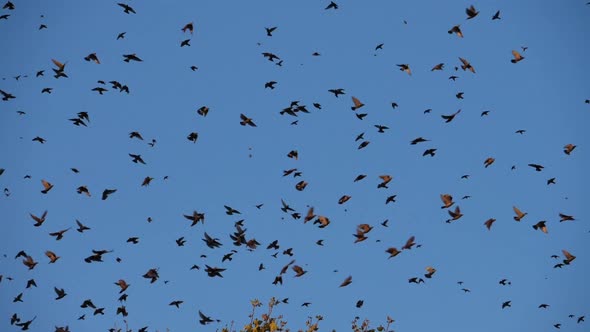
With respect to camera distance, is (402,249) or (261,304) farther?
(261,304)

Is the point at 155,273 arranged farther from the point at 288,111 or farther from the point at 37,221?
the point at 288,111

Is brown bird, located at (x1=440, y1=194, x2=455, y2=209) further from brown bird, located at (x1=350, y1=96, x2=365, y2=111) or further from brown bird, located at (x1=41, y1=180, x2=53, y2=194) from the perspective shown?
brown bird, located at (x1=41, y1=180, x2=53, y2=194)

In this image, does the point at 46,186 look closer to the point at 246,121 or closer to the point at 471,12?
the point at 246,121

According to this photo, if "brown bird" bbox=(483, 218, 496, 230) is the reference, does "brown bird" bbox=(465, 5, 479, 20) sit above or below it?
above

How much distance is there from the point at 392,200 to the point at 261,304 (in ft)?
23.2

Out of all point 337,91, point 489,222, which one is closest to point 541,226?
point 489,222

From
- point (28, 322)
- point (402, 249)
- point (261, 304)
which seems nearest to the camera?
point (402, 249)

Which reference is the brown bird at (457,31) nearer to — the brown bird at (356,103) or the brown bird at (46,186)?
the brown bird at (356,103)

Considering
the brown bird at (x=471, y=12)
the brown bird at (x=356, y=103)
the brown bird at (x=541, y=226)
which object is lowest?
the brown bird at (x=541, y=226)

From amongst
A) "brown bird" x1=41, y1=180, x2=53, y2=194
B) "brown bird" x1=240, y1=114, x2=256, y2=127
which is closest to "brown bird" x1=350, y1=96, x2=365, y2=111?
"brown bird" x1=240, y1=114, x2=256, y2=127

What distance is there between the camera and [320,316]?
69.4 ft

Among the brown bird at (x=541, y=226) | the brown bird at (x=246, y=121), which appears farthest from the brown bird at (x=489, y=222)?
the brown bird at (x=246, y=121)

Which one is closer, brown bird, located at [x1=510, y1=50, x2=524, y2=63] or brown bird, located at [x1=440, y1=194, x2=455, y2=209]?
brown bird, located at [x1=440, y1=194, x2=455, y2=209]

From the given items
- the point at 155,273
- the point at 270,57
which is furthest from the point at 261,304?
the point at 270,57
